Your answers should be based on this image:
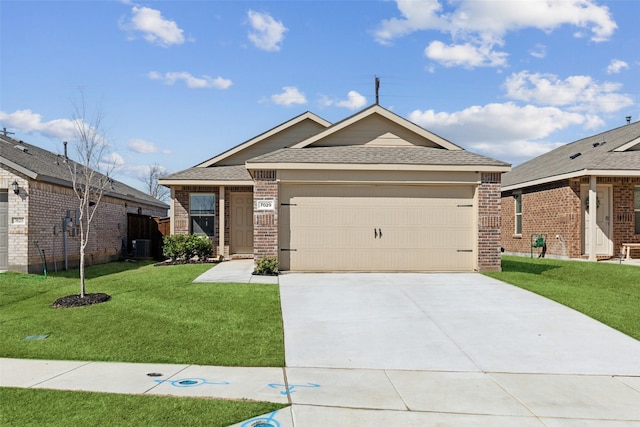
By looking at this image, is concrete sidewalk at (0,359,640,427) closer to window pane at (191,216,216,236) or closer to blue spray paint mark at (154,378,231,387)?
blue spray paint mark at (154,378,231,387)

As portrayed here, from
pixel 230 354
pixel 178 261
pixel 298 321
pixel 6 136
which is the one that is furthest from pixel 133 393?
pixel 6 136

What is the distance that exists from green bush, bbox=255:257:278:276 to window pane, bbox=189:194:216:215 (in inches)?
217

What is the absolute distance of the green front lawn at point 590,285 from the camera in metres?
8.32

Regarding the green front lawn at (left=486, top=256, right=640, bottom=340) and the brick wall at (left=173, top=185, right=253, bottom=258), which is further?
the brick wall at (left=173, top=185, right=253, bottom=258)

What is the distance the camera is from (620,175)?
592 inches

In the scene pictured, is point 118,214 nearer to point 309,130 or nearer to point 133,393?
point 309,130

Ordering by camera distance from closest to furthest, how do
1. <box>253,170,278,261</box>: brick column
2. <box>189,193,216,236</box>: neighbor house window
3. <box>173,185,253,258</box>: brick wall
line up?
<box>253,170,278,261</box>: brick column < <box>173,185,253,258</box>: brick wall < <box>189,193,216,236</box>: neighbor house window

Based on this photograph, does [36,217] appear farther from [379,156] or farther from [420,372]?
[420,372]

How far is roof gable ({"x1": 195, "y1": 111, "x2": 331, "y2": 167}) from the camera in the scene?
17.2m

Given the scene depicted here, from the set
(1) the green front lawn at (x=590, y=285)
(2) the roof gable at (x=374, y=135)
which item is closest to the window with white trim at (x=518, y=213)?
(1) the green front lawn at (x=590, y=285)

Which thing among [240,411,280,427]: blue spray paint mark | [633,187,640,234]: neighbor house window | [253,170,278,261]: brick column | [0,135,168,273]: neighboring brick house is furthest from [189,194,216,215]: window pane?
[633,187,640,234]: neighbor house window

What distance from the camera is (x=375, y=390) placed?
16.5ft

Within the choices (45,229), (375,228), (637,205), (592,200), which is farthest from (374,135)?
(45,229)

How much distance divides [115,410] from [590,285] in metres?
11.6
